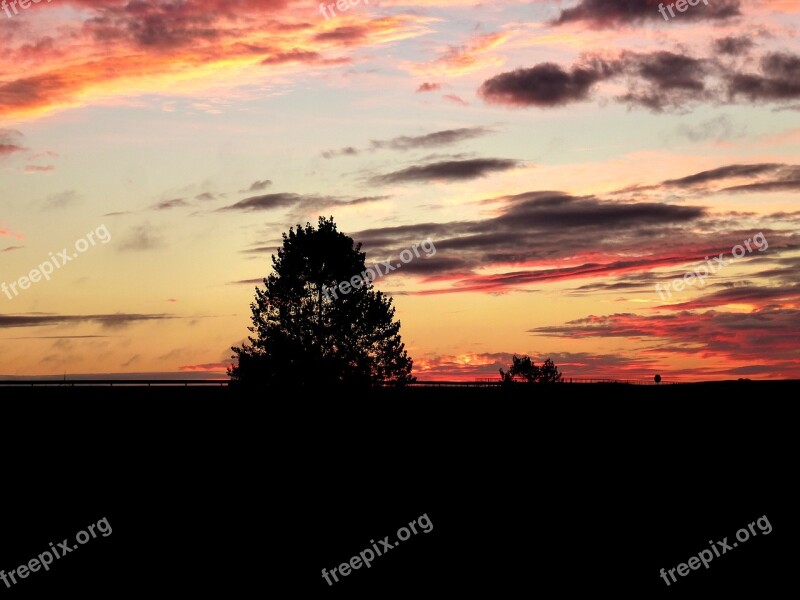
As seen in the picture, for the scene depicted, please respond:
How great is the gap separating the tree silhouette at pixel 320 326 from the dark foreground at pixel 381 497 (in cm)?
1587

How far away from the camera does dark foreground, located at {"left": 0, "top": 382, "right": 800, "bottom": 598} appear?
18.2 metres

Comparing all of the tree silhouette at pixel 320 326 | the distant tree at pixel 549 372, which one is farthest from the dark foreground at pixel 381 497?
the distant tree at pixel 549 372

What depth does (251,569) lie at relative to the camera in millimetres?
18234

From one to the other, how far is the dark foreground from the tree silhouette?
1587 cm

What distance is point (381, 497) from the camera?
78.4ft

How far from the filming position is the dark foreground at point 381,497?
59.6ft

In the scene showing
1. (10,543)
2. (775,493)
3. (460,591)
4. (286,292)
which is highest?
(286,292)

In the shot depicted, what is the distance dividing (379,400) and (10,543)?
2111 cm

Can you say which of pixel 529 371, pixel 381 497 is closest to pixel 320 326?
pixel 381 497

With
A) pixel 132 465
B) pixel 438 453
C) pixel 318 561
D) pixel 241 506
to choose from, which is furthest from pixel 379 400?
pixel 318 561

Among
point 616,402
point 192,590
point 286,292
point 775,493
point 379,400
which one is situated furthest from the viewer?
point 286,292

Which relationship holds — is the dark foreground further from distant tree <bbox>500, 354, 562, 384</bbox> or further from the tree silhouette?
distant tree <bbox>500, 354, 562, 384</bbox>

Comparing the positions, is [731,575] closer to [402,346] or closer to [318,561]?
[318,561]

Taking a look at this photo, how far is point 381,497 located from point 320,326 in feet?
112
